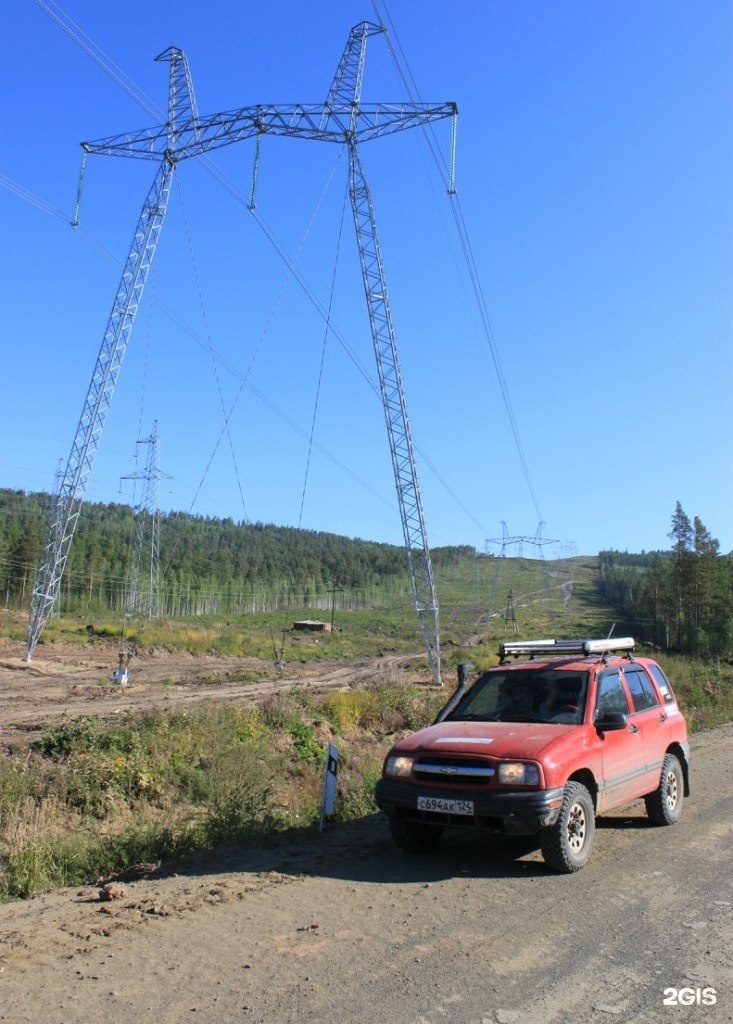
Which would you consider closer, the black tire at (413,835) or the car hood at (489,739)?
the car hood at (489,739)

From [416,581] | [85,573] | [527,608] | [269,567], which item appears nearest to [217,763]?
[416,581]

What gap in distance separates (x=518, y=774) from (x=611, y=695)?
2.30 m

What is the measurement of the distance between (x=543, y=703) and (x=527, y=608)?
372ft

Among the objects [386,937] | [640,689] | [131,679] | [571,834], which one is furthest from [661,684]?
[131,679]

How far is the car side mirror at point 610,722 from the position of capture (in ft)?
26.1

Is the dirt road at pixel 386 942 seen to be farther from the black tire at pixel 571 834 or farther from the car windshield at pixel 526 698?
the car windshield at pixel 526 698

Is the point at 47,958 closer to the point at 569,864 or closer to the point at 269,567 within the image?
the point at 569,864

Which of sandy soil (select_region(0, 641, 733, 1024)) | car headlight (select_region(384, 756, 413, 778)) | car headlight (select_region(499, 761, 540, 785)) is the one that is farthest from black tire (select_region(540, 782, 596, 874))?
car headlight (select_region(384, 756, 413, 778))

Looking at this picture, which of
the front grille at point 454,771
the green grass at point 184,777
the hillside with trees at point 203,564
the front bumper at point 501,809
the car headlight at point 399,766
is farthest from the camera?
the hillside with trees at point 203,564

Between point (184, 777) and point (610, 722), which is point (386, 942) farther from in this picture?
point (184, 777)

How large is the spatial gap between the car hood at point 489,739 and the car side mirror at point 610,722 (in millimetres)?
260

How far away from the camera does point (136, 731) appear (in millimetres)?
14164

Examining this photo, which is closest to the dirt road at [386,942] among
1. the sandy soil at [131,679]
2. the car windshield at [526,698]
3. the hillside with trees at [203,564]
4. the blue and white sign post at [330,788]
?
the car windshield at [526,698]

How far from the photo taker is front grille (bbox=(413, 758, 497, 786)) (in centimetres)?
725
